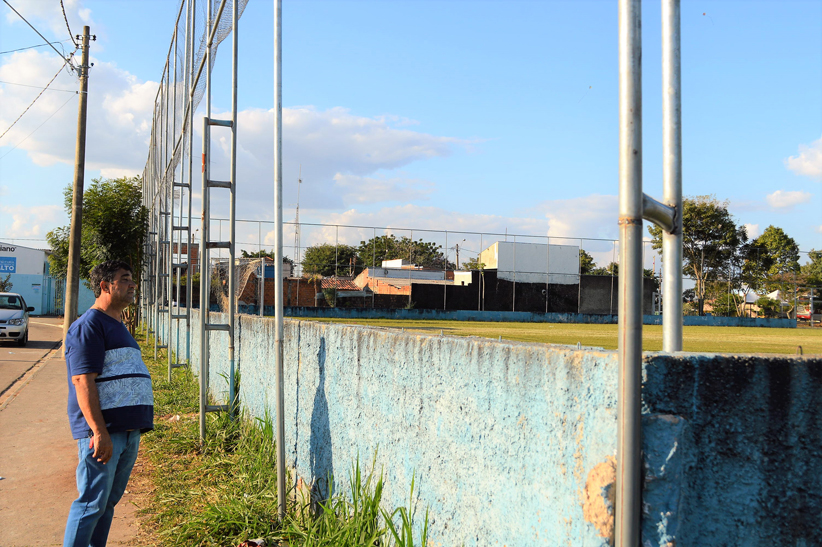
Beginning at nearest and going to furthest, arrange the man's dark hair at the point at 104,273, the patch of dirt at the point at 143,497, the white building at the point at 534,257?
the man's dark hair at the point at 104,273 < the patch of dirt at the point at 143,497 < the white building at the point at 534,257

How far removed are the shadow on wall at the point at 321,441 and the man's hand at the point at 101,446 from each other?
3.73 feet

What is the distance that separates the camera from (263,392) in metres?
5.17

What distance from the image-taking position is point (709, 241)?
43.6 m

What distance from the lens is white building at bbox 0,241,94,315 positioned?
43.0 m

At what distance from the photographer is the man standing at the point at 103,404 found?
3004 millimetres

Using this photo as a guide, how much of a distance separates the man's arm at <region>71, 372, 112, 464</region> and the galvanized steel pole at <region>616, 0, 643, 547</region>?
96.5 inches

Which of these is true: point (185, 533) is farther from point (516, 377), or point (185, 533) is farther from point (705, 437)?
point (705, 437)

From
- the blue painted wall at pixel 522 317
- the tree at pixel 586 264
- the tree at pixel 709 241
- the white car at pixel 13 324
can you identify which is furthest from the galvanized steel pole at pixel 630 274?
the tree at pixel 586 264

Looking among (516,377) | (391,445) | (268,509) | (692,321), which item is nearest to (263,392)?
(268,509)

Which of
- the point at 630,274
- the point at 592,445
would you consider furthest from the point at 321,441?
the point at 630,274

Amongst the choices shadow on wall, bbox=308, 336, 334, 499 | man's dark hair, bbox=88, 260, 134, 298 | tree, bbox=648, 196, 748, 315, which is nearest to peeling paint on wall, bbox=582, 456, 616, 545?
shadow on wall, bbox=308, 336, 334, 499

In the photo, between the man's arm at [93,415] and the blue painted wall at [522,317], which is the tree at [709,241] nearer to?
the blue painted wall at [522,317]

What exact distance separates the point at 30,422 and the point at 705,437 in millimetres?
8028

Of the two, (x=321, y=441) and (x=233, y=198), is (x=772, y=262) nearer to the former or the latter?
(x=233, y=198)
